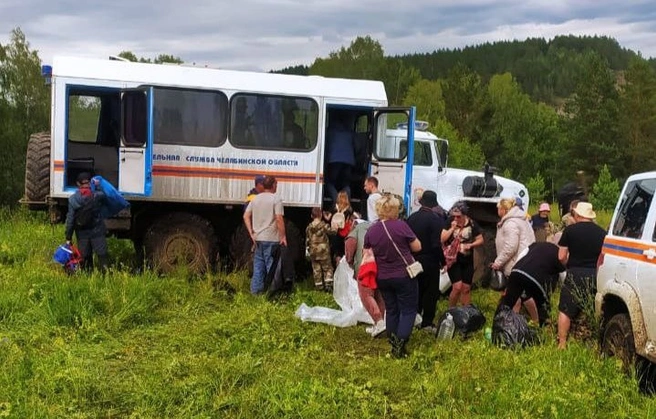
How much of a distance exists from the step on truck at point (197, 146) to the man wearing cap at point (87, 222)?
0.56 metres

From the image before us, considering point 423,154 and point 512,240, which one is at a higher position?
point 423,154

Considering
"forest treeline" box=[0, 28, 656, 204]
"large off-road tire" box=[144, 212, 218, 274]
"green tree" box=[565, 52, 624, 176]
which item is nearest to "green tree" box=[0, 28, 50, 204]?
"large off-road tire" box=[144, 212, 218, 274]

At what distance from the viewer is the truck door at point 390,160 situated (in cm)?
1012

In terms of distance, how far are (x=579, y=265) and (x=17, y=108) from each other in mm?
16357

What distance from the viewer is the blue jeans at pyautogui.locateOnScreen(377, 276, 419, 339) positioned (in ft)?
21.0

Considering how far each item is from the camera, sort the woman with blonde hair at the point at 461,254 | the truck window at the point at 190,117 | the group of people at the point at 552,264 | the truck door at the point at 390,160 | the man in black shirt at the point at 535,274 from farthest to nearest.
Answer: the truck door at the point at 390,160, the truck window at the point at 190,117, the woman with blonde hair at the point at 461,254, the man in black shirt at the point at 535,274, the group of people at the point at 552,264

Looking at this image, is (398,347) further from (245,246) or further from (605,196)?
(605,196)

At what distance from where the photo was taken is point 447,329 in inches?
275

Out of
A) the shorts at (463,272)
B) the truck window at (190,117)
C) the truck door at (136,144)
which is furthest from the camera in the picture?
the truck window at (190,117)

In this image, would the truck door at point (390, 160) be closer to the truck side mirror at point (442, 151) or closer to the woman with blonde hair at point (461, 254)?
the truck side mirror at point (442, 151)

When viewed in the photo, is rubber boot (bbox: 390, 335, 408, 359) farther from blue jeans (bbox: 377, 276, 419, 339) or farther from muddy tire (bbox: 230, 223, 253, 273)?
muddy tire (bbox: 230, 223, 253, 273)

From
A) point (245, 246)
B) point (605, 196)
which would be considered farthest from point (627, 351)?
point (605, 196)

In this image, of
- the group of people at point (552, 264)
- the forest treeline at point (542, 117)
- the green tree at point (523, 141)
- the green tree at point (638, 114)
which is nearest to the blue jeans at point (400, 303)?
the group of people at point (552, 264)

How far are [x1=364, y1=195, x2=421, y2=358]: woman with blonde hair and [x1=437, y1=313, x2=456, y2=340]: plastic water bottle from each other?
692 millimetres
